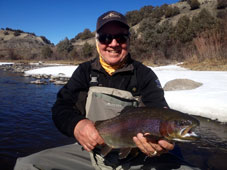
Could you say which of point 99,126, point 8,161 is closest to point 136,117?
point 99,126

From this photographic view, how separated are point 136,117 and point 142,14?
188ft

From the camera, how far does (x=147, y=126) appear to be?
5.68 ft

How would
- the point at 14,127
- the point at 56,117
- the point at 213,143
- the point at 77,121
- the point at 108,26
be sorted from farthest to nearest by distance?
1. the point at 14,127
2. the point at 213,143
3. the point at 108,26
4. the point at 56,117
5. the point at 77,121

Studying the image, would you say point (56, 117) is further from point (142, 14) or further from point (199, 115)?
point (142, 14)

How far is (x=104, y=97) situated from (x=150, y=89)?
549mm

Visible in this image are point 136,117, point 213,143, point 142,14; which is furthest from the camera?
point 142,14

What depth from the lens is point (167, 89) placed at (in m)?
8.13

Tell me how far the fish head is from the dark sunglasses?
1248mm

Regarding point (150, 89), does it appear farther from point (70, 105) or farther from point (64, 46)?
point (64, 46)

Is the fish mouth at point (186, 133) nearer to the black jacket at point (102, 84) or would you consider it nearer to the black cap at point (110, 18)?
the black jacket at point (102, 84)

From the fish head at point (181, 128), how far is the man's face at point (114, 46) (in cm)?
110

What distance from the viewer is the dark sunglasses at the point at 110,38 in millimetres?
2426

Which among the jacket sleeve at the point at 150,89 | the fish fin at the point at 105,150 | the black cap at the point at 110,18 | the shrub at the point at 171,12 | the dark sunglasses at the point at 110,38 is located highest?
the shrub at the point at 171,12

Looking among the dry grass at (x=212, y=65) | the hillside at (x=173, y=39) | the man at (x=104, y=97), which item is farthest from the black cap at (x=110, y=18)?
the hillside at (x=173, y=39)
